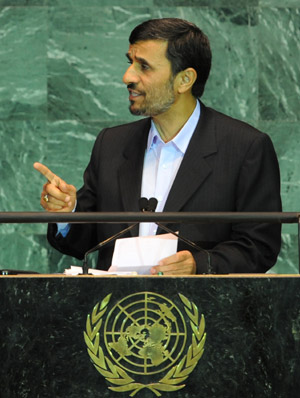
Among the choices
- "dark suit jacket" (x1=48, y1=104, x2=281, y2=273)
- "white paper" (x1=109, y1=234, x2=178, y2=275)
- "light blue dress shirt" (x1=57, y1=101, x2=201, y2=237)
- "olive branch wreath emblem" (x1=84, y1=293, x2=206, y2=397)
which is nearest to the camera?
"olive branch wreath emblem" (x1=84, y1=293, x2=206, y2=397)

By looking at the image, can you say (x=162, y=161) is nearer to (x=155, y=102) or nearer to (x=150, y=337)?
(x=155, y=102)

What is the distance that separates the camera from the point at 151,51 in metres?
3.38

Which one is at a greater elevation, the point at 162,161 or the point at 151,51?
the point at 151,51

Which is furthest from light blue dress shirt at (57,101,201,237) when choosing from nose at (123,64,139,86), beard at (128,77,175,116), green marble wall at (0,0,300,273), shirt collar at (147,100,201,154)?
green marble wall at (0,0,300,273)

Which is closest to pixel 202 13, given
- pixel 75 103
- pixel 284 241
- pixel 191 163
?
pixel 75 103

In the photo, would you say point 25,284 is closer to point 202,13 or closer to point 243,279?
point 243,279

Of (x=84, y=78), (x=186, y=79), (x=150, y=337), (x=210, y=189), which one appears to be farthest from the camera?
(x=84, y=78)

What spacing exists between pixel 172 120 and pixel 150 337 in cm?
140

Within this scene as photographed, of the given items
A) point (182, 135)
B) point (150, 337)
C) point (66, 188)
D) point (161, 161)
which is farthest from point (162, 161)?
point (150, 337)

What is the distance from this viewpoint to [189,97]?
136 inches

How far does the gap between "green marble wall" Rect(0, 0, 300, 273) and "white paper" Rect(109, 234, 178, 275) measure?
1.89 meters

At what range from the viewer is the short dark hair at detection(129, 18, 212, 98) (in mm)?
3402

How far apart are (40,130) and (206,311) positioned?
2.59 m

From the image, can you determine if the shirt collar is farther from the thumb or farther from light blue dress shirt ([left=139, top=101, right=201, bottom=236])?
the thumb
